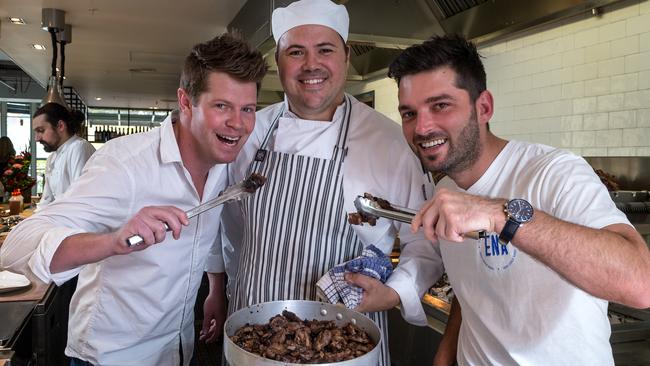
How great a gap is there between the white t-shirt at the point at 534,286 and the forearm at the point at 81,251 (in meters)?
0.90

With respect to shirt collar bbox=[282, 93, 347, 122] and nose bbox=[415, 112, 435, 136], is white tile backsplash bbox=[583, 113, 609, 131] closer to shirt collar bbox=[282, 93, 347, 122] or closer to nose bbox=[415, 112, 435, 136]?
shirt collar bbox=[282, 93, 347, 122]

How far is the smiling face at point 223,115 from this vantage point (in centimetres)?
148

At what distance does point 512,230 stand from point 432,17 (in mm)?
2038

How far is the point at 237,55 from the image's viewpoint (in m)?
1.49

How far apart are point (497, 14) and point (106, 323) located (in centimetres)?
206

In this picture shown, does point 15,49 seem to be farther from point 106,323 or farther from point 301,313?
point 301,313

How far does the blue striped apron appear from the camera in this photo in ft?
5.14

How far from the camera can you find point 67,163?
15.4 feet

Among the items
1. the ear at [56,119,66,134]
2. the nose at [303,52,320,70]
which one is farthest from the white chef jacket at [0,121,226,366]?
the ear at [56,119,66,134]

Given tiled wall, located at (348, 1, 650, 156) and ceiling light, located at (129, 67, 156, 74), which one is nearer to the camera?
tiled wall, located at (348, 1, 650, 156)

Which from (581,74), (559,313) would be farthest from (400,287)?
(581,74)

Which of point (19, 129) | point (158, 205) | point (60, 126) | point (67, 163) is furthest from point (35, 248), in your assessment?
point (19, 129)

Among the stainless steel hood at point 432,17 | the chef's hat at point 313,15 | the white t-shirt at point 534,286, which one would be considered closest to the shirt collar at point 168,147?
the chef's hat at point 313,15

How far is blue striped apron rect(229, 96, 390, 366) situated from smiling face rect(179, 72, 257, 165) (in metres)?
0.20
